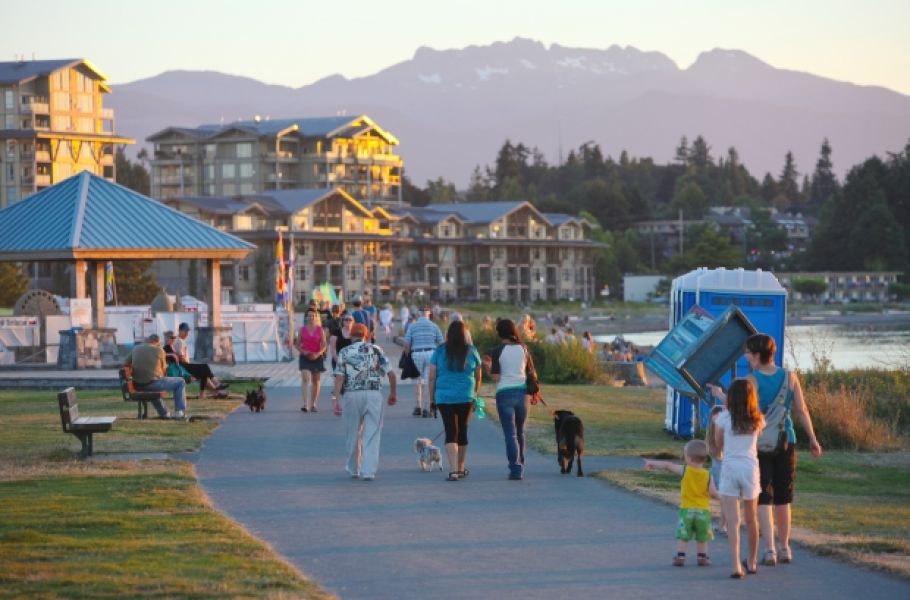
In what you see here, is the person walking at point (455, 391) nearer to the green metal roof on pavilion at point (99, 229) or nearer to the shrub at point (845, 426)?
the shrub at point (845, 426)

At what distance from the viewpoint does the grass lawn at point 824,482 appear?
477 inches

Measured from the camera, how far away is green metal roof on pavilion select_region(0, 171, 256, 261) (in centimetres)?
3691

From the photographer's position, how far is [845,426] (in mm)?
22328

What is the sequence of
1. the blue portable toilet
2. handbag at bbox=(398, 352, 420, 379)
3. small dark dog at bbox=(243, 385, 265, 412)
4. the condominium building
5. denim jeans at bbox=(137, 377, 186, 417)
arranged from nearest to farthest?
the blue portable toilet → denim jeans at bbox=(137, 377, 186, 417) → handbag at bbox=(398, 352, 420, 379) → small dark dog at bbox=(243, 385, 265, 412) → the condominium building

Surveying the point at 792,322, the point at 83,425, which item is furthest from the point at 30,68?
the point at 83,425

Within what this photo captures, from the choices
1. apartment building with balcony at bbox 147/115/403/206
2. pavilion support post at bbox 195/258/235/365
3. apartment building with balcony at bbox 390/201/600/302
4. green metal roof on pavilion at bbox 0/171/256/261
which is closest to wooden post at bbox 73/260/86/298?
green metal roof on pavilion at bbox 0/171/256/261

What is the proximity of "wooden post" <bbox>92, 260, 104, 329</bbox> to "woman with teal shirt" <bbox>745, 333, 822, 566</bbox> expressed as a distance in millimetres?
29212

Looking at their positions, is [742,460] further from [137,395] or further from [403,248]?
[403,248]

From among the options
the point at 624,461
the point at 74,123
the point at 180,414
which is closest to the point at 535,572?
the point at 624,461

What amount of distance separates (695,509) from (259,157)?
12894 cm

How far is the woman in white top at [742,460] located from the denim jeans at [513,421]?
516cm

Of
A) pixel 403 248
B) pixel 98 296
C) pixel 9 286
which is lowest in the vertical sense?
pixel 98 296

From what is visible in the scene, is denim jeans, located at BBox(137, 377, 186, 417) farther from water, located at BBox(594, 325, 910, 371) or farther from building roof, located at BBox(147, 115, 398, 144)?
building roof, located at BBox(147, 115, 398, 144)

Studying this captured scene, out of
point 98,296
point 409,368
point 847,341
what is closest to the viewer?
point 409,368
